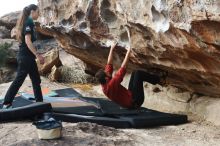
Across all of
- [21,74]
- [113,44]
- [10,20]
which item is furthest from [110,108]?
[10,20]

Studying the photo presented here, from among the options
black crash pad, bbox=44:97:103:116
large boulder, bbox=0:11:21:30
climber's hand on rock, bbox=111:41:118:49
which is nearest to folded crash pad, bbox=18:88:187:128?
black crash pad, bbox=44:97:103:116

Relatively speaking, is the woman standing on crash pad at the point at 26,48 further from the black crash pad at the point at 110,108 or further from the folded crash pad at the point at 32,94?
the black crash pad at the point at 110,108

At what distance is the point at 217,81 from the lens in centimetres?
672

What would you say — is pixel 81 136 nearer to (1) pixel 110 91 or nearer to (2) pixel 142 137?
(2) pixel 142 137

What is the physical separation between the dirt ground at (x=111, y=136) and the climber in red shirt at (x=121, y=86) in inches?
32.7

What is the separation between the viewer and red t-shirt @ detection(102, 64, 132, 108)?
717 cm

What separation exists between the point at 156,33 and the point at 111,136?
5.10 feet

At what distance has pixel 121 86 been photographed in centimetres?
739

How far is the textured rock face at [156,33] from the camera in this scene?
5.50 meters

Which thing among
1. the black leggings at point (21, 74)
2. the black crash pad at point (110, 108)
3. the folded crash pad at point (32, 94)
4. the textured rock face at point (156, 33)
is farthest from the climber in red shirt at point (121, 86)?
the folded crash pad at point (32, 94)

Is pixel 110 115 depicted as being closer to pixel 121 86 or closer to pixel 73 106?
pixel 121 86

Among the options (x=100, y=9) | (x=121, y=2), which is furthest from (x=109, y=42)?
(x=121, y=2)

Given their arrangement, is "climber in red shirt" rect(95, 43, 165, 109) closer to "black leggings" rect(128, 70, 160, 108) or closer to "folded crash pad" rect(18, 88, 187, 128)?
"black leggings" rect(128, 70, 160, 108)

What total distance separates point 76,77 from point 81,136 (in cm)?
719
